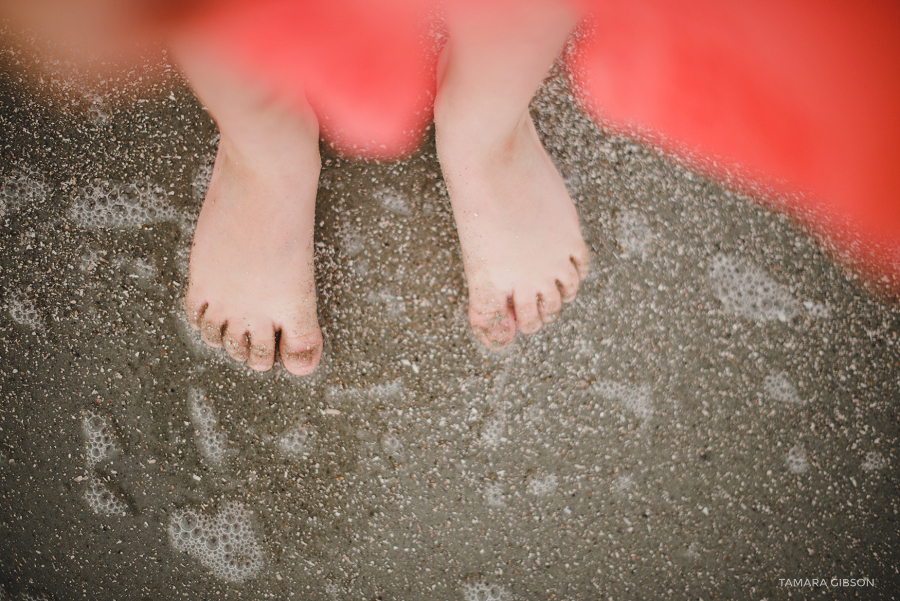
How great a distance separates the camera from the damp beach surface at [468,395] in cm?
105

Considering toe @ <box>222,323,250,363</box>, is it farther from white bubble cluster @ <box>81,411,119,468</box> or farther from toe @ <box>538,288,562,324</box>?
toe @ <box>538,288,562,324</box>

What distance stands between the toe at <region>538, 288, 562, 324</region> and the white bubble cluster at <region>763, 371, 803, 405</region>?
1.46 feet

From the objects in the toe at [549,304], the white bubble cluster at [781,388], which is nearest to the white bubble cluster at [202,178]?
the toe at [549,304]

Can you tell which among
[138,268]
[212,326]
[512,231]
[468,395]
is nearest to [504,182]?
[512,231]

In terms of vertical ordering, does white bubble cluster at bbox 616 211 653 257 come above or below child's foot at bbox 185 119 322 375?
above

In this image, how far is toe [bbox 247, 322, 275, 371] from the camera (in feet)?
3.38

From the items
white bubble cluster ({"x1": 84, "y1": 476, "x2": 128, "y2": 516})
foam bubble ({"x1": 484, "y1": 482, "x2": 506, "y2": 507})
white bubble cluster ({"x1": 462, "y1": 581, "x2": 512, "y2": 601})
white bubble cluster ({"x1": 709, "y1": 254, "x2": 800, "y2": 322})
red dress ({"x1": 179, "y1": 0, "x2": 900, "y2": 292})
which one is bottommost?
white bubble cluster ({"x1": 84, "y1": 476, "x2": 128, "y2": 516})

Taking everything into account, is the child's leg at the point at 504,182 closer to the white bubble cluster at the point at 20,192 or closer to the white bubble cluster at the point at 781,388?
the white bubble cluster at the point at 781,388

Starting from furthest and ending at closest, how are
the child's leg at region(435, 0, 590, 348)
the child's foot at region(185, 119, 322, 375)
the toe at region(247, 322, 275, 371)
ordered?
the toe at region(247, 322, 275, 371)
the child's foot at region(185, 119, 322, 375)
the child's leg at region(435, 0, 590, 348)

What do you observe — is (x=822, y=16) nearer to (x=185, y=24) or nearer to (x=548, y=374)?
(x=548, y=374)

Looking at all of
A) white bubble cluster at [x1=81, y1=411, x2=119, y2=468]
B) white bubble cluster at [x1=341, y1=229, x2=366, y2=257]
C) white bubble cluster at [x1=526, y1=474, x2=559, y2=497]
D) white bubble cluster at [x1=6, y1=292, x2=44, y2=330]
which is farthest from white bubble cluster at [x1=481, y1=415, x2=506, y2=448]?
white bubble cluster at [x1=6, y1=292, x2=44, y2=330]

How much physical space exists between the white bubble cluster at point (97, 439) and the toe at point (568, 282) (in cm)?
96

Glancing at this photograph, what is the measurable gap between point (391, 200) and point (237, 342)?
411mm

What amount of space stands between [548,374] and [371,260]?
0.41 metres
